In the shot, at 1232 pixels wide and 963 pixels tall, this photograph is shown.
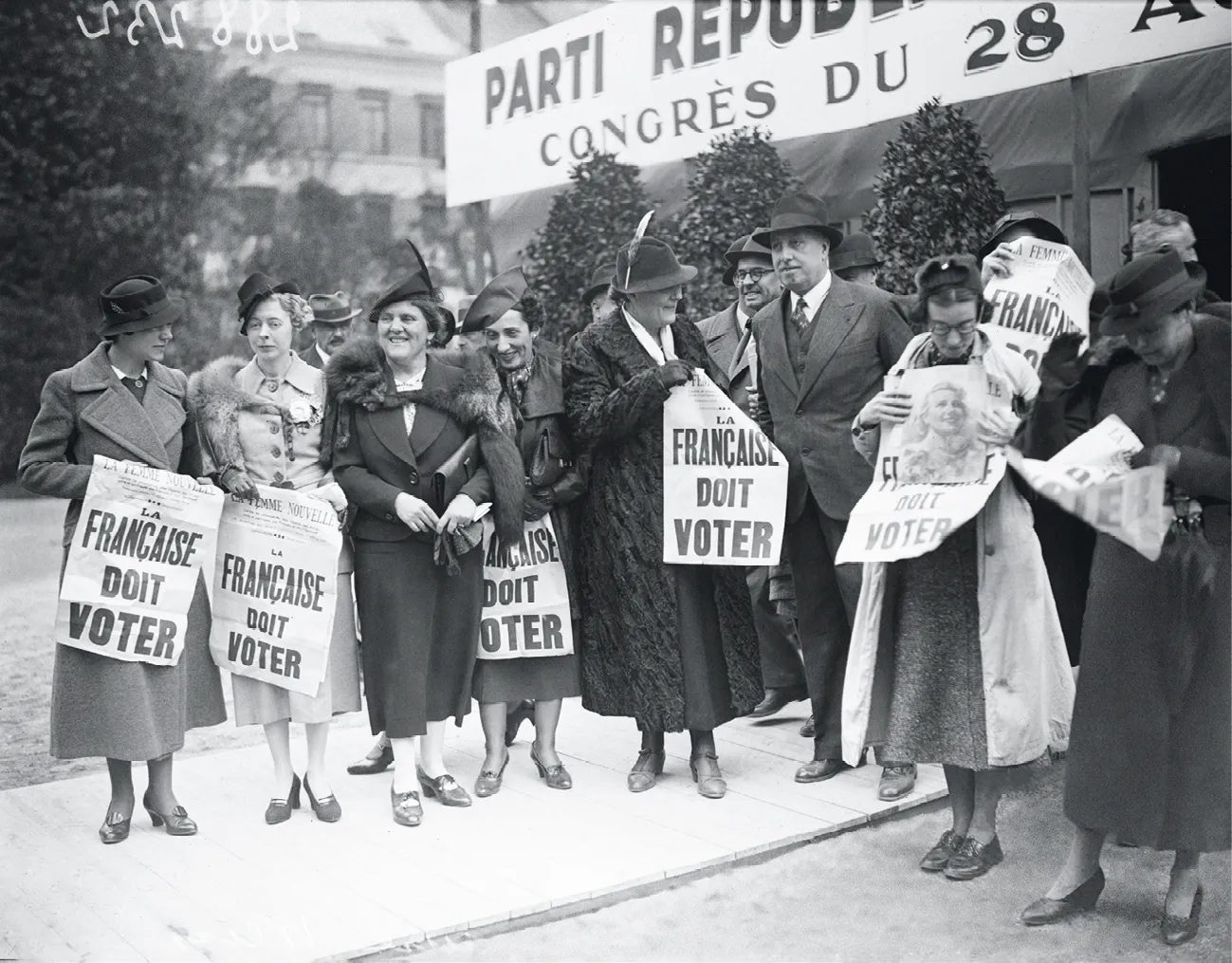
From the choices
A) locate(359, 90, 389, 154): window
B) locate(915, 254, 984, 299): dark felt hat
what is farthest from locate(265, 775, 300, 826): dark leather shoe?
locate(359, 90, 389, 154): window

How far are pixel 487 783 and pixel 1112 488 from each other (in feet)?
10.5

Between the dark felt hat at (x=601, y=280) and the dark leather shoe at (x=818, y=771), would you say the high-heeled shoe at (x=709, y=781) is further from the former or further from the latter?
the dark felt hat at (x=601, y=280)

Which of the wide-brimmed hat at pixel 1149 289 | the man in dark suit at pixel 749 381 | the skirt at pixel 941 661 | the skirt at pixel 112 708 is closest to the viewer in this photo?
the wide-brimmed hat at pixel 1149 289

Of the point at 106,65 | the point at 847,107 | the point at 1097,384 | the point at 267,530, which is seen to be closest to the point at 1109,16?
the point at 847,107

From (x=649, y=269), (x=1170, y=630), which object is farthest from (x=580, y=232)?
(x=1170, y=630)

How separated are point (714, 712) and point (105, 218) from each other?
9.15m

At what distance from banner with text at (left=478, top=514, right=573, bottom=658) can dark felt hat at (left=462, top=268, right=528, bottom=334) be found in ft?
3.11

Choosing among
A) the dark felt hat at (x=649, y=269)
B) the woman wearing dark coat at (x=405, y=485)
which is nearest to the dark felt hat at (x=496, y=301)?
the woman wearing dark coat at (x=405, y=485)

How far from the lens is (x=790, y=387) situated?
5898 millimetres

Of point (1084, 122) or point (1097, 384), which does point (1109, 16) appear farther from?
point (1097, 384)

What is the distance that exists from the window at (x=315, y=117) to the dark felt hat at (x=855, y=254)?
19.0 ft

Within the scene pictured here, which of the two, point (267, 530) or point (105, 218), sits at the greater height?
point (105, 218)

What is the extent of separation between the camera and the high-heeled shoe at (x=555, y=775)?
593cm

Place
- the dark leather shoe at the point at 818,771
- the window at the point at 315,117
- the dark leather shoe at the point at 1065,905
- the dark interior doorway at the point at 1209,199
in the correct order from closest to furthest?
1. the dark leather shoe at the point at 1065,905
2. the dark leather shoe at the point at 818,771
3. the dark interior doorway at the point at 1209,199
4. the window at the point at 315,117
